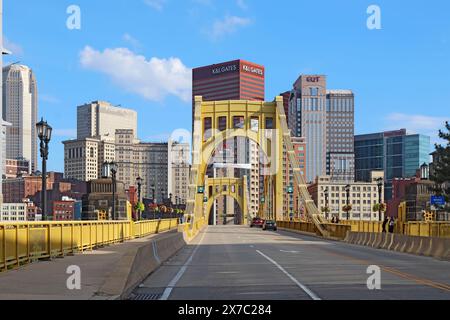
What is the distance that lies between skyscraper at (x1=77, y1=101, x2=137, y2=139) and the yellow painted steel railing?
130 m

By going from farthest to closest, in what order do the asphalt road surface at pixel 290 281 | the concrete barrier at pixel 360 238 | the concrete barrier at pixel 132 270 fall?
the concrete barrier at pixel 360 238
the asphalt road surface at pixel 290 281
the concrete barrier at pixel 132 270

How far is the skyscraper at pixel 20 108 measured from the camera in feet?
319

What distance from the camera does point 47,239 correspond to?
2252 centimetres

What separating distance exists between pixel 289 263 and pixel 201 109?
90368 millimetres

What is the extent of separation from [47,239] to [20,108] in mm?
110150

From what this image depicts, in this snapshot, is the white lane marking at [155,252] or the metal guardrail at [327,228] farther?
the metal guardrail at [327,228]

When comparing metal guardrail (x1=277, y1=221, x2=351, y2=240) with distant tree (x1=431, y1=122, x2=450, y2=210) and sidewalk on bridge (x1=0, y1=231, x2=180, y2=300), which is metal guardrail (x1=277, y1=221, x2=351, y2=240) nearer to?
distant tree (x1=431, y1=122, x2=450, y2=210)

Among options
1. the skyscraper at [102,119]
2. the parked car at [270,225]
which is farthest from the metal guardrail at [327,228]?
the skyscraper at [102,119]

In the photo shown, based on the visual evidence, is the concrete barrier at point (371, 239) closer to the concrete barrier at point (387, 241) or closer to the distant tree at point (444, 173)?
the concrete barrier at point (387, 241)

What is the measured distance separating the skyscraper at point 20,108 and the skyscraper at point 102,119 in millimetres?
13243

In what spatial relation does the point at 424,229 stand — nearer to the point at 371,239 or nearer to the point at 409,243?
the point at 371,239

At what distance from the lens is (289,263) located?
2416 cm

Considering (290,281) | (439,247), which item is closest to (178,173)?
(439,247)
